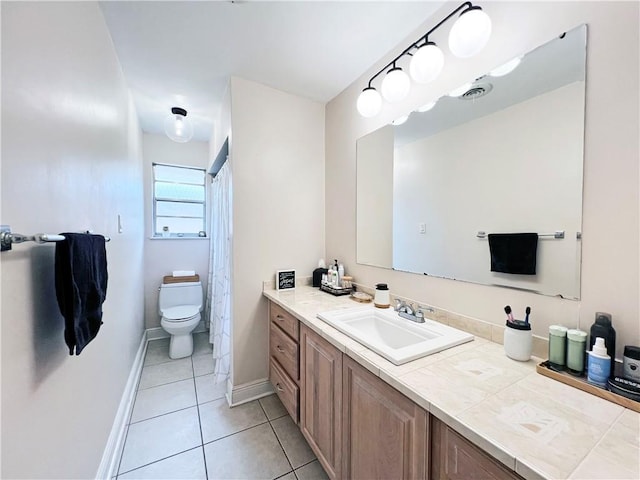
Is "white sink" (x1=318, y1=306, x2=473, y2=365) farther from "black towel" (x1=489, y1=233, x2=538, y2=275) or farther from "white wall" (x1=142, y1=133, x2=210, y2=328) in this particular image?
"white wall" (x1=142, y1=133, x2=210, y2=328)

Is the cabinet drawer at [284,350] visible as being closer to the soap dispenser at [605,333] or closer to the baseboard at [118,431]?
the baseboard at [118,431]

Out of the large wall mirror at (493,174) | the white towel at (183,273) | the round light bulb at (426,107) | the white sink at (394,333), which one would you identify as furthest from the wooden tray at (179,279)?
the round light bulb at (426,107)

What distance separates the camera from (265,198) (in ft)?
6.62

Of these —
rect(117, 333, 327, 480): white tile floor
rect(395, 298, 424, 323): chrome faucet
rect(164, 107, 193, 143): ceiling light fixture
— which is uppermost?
rect(164, 107, 193, 143): ceiling light fixture

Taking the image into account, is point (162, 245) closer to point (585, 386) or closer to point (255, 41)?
point (255, 41)

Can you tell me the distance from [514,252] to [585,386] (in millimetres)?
501

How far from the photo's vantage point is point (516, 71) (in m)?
1.06

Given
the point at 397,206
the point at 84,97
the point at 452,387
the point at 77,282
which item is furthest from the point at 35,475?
the point at 397,206

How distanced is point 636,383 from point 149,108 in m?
3.47

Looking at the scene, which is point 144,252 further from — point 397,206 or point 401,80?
point 401,80

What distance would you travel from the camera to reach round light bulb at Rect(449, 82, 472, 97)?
122 centimetres

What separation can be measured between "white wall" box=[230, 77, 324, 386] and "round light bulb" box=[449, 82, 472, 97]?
102 centimetres

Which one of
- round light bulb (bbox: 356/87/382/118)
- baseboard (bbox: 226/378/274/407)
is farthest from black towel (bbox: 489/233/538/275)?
baseboard (bbox: 226/378/274/407)

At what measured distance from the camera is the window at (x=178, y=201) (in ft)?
10.4
